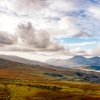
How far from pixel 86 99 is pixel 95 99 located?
181 inches

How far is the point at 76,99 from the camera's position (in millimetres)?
117250

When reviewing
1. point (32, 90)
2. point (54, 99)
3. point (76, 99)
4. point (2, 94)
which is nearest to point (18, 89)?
point (32, 90)

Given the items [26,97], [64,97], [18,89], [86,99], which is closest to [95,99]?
[86,99]

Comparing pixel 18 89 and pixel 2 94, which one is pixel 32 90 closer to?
pixel 18 89

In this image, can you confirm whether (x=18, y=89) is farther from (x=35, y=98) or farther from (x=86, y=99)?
(x=86, y=99)

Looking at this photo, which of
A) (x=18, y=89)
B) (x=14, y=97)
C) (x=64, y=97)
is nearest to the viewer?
(x=14, y=97)

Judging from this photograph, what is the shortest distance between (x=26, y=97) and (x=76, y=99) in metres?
26.3

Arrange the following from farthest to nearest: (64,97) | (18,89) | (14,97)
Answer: (18,89) < (64,97) < (14,97)

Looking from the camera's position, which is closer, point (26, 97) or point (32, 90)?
point (26, 97)

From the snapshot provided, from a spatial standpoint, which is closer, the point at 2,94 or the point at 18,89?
the point at 2,94

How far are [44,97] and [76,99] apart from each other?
1699 cm

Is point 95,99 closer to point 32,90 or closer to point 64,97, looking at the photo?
point 64,97

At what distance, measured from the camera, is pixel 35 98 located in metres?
114

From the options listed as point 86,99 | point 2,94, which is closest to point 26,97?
point 2,94
